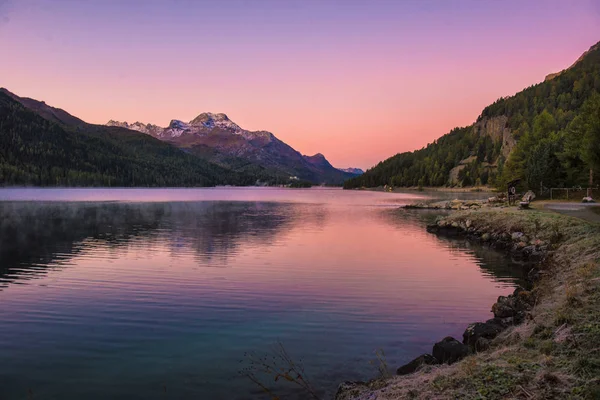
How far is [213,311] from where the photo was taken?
65.3ft

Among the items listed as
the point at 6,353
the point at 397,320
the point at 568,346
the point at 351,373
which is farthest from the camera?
the point at 397,320

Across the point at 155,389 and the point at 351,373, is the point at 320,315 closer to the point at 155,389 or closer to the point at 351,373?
the point at 351,373

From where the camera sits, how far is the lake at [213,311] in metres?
13.0

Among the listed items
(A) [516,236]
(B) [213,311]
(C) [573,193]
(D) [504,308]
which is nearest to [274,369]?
(B) [213,311]

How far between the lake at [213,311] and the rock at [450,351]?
130 centimetres

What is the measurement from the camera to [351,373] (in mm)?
13141

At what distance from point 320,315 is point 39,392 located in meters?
11.0

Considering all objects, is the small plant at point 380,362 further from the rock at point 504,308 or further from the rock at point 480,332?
the rock at point 504,308

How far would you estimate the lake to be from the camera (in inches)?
510

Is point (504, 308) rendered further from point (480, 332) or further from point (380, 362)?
point (380, 362)

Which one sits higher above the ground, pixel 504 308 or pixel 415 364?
pixel 504 308

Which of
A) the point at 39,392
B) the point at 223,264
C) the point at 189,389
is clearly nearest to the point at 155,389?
the point at 189,389

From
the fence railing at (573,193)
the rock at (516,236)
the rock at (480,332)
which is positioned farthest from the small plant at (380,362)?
the fence railing at (573,193)

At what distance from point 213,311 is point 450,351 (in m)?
10.9
